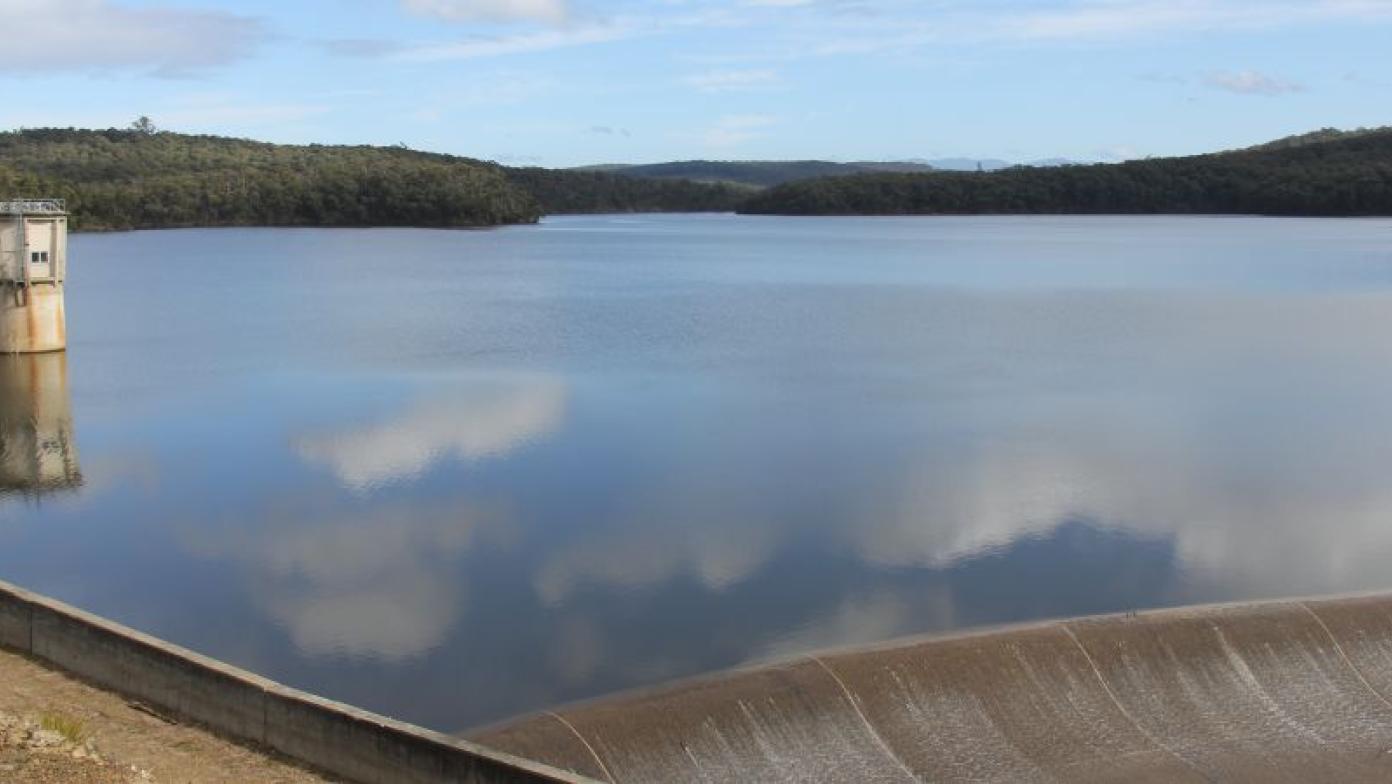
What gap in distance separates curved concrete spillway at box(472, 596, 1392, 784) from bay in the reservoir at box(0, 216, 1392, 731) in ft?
4.72

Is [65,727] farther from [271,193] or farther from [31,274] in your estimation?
[271,193]

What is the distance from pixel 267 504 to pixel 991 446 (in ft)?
39.1

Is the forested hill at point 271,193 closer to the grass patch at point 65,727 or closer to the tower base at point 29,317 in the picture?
the tower base at point 29,317

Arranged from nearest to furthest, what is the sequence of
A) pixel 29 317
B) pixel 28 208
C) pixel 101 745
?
pixel 101 745
pixel 28 208
pixel 29 317

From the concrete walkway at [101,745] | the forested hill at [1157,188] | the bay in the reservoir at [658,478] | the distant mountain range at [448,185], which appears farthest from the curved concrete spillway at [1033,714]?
the forested hill at [1157,188]

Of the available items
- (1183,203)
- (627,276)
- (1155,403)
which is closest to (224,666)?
(1155,403)

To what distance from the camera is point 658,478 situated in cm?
2122

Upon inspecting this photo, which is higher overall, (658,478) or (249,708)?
(249,708)

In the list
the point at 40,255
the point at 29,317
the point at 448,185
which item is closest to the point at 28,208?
the point at 40,255

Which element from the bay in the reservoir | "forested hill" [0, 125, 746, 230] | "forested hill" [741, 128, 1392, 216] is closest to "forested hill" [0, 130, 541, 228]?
"forested hill" [0, 125, 746, 230]

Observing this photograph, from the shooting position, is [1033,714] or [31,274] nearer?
[1033,714]

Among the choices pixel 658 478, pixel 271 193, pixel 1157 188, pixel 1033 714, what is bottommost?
pixel 1033 714

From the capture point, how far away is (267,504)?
19.8 m

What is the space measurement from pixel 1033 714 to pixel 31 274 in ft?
95.0
